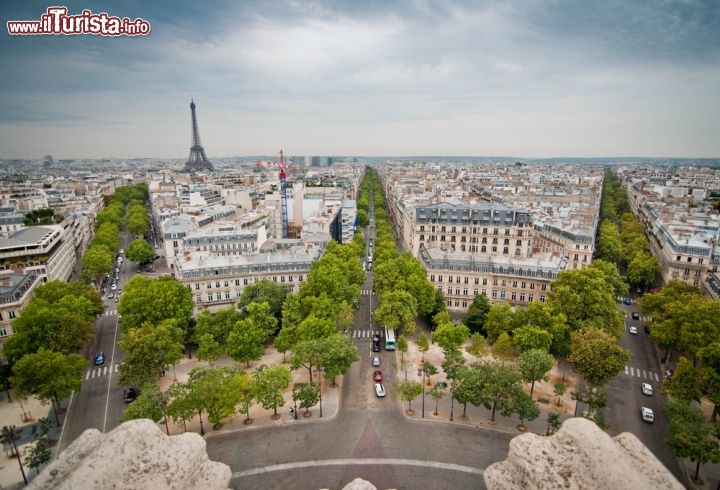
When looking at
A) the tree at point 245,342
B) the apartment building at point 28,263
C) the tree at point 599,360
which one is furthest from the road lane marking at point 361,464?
the apartment building at point 28,263

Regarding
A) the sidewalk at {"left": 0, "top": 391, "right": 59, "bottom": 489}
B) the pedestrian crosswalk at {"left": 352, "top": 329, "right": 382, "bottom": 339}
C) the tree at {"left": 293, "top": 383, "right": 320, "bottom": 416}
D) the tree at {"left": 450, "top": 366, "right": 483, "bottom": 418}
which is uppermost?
the tree at {"left": 450, "top": 366, "right": 483, "bottom": 418}

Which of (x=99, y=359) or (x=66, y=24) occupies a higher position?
(x=66, y=24)

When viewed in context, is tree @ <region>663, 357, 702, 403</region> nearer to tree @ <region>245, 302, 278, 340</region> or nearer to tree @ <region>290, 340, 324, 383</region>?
tree @ <region>290, 340, 324, 383</region>

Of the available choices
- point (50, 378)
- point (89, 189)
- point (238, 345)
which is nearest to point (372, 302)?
point (238, 345)

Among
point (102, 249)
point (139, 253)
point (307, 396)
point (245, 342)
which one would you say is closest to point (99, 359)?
point (245, 342)

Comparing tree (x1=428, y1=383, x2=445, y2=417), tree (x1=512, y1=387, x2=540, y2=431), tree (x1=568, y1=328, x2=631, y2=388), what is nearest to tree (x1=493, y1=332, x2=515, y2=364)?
tree (x1=568, y1=328, x2=631, y2=388)

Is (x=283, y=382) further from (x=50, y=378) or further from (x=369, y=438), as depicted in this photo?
(x=50, y=378)

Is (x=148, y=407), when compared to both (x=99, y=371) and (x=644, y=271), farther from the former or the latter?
(x=644, y=271)
